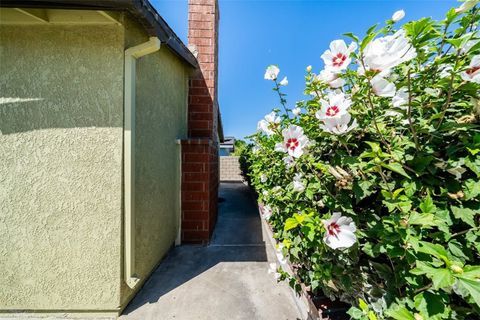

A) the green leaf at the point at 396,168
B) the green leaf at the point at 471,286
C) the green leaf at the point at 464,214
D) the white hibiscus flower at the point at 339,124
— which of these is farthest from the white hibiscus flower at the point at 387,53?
the green leaf at the point at 471,286

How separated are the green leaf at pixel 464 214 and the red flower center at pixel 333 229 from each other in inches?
22.0

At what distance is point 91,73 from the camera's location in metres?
2.65

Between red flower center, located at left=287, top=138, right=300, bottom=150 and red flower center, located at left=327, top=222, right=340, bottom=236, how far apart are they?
1.82 feet

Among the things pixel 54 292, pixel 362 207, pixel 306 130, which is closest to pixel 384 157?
pixel 362 207

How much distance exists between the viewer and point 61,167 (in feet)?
8.68

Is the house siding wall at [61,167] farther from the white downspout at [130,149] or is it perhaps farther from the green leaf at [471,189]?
the green leaf at [471,189]

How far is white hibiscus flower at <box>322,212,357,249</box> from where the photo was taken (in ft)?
4.13

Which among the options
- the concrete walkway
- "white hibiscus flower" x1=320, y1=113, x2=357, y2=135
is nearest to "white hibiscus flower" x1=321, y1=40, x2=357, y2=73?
"white hibiscus flower" x1=320, y1=113, x2=357, y2=135

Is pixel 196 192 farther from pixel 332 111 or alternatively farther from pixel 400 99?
pixel 400 99

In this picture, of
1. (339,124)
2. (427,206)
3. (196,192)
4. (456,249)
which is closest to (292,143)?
(339,124)

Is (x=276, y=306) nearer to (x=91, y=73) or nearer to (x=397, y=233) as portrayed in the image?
(x=397, y=233)

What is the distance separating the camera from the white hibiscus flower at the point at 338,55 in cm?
114

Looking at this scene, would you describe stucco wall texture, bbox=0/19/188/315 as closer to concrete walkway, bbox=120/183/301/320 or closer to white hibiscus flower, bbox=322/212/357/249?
concrete walkway, bbox=120/183/301/320

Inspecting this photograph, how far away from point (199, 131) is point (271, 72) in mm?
3375
